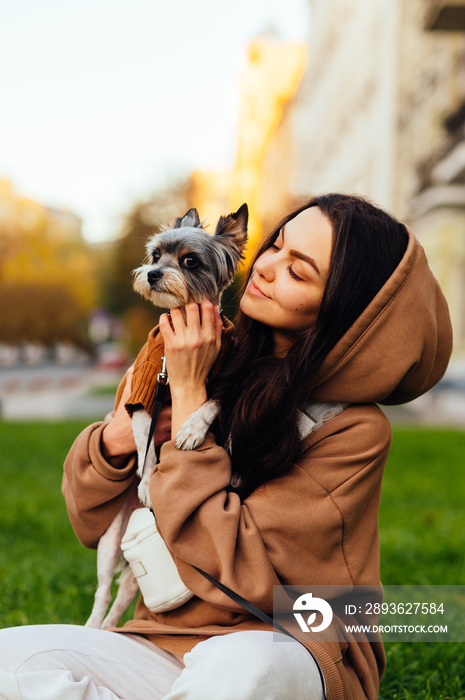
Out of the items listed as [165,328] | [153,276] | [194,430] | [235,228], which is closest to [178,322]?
[165,328]

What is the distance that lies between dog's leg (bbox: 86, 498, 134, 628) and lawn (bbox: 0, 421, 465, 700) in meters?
1.20

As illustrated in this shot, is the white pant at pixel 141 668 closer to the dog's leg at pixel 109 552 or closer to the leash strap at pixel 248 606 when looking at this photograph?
the leash strap at pixel 248 606

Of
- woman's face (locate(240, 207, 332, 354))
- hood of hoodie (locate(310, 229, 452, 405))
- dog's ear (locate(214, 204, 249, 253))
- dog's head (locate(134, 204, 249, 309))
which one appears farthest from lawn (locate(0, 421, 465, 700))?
dog's ear (locate(214, 204, 249, 253))

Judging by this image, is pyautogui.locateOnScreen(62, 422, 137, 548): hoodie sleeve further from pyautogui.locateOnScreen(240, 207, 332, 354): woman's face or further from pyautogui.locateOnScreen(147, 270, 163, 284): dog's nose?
pyautogui.locateOnScreen(240, 207, 332, 354): woman's face

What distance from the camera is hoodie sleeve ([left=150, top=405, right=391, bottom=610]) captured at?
1988mm

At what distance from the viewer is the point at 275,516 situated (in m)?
2.04

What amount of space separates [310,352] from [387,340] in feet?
→ 0.76

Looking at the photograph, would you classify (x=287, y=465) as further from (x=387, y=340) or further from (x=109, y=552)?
(x=109, y=552)

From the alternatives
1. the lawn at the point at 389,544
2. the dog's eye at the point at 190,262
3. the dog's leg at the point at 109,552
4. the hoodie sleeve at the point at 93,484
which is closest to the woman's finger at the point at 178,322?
the dog's eye at the point at 190,262

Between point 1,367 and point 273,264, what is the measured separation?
2667 cm

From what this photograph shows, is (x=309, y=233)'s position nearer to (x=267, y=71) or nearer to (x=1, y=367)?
(x=1, y=367)

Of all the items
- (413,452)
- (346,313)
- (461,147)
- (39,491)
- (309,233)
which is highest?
(309,233)

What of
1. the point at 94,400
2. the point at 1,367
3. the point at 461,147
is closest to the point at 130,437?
the point at 461,147

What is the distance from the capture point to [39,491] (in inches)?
297
